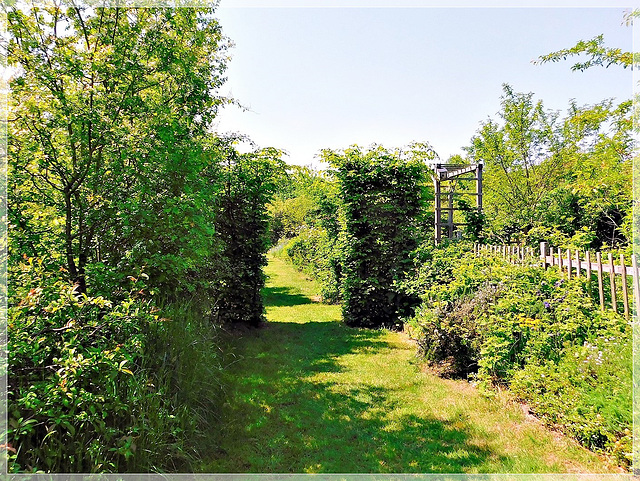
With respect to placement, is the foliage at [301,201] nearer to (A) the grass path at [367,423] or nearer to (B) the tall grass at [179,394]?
(A) the grass path at [367,423]

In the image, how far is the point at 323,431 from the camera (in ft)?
12.2

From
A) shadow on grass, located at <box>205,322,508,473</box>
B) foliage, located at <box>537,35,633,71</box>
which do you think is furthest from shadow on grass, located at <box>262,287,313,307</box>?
foliage, located at <box>537,35,633,71</box>

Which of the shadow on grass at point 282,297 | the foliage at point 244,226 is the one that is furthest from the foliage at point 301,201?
the shadow on grass at point 282,297

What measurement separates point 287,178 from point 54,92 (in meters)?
4.76

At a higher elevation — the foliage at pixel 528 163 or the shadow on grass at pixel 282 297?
the foliage at pixel 528 163

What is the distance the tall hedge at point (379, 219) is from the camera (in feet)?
27.1

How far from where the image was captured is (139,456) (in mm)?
2662

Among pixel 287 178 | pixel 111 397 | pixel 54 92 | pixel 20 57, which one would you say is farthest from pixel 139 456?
pixel 287 178

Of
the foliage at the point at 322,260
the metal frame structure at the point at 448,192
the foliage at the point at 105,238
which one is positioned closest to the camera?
the foliage at the point at 105,238

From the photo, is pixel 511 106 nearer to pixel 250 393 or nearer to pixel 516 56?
pixel 516 56

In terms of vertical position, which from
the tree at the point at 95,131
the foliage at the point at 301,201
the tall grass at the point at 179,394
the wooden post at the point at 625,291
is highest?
the foliage at the point at 301,201

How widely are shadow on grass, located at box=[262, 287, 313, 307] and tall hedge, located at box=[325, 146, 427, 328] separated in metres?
3.04

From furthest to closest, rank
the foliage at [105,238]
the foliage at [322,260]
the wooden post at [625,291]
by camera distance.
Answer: the foliage at [322,260] → the wooden post at [625,291] → the foliage at [105,238]

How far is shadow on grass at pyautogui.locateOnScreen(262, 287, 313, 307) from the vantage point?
11016 mm
